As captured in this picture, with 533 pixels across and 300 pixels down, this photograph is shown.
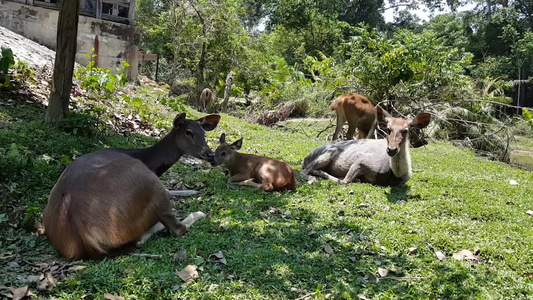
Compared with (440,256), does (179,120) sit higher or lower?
higher

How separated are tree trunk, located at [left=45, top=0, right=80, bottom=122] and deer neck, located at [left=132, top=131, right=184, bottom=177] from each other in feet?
8.17

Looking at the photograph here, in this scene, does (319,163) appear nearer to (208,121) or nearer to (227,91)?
(208,121)

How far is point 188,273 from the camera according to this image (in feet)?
13.8

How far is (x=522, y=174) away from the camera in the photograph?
453 inches

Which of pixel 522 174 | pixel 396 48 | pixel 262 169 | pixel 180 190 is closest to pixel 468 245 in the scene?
pixel 262 169

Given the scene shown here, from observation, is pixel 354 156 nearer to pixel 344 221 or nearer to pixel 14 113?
pixel 344 221

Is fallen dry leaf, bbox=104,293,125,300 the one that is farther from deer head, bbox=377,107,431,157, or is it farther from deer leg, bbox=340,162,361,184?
deer leg, bbox=340,162,361,184

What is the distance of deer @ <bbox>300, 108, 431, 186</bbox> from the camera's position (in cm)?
786

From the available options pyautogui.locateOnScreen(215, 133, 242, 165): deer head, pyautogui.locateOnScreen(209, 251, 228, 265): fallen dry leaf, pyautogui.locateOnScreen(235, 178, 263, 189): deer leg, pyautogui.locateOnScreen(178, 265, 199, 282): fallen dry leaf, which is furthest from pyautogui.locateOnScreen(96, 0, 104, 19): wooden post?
pyautogui.locateOnScreen(178, 265, 199, 282): fallen dry leaf

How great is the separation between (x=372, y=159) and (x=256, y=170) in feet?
7.56

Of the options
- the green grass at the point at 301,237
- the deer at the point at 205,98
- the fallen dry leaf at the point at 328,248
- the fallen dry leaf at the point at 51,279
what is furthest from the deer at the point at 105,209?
the deer at the point at 205,98

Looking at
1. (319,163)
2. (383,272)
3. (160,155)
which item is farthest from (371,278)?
(319,163)

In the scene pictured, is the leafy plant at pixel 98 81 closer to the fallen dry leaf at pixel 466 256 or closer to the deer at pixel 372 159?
the deer at pixel 372 159

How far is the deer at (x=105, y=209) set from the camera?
4352mm
